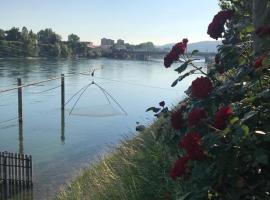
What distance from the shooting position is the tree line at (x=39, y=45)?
99144mm

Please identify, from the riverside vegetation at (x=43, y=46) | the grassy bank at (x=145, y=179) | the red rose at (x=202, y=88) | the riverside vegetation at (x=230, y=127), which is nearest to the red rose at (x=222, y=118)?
the riverside vegetation at (x=230, y=127)

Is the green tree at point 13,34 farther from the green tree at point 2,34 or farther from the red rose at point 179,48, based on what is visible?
the red rose at point 179,48

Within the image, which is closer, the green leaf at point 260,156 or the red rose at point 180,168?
the green leaf at point 260,156

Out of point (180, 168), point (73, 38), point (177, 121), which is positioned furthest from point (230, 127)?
point (73, 38)

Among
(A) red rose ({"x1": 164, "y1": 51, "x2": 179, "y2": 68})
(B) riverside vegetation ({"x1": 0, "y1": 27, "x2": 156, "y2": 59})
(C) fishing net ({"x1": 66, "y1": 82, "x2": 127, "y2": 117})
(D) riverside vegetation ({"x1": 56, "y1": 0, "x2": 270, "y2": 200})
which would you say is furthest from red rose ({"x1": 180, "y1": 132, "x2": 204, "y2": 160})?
(B) riverside vegetation ({"x1": 0, "y1": 27, "x2": 156, "y2": 59})

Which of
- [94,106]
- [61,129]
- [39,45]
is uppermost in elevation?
[39,45]

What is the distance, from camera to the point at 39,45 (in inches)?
4321

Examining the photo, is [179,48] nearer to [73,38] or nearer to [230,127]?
[230,127]

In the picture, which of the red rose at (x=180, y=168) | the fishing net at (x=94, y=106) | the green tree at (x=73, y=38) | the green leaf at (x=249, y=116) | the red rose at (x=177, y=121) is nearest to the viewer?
the green leaf at (x=249, y=116)

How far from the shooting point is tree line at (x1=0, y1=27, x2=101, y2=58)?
325 ft

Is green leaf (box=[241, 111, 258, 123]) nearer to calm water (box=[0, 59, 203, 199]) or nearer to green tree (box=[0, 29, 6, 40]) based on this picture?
calm water (box=[0, 59, 203, 199])

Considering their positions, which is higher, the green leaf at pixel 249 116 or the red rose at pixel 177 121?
the green leaf at pixel 249 116

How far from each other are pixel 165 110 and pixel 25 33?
109 metres

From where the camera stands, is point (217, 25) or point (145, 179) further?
point (145, 179)
